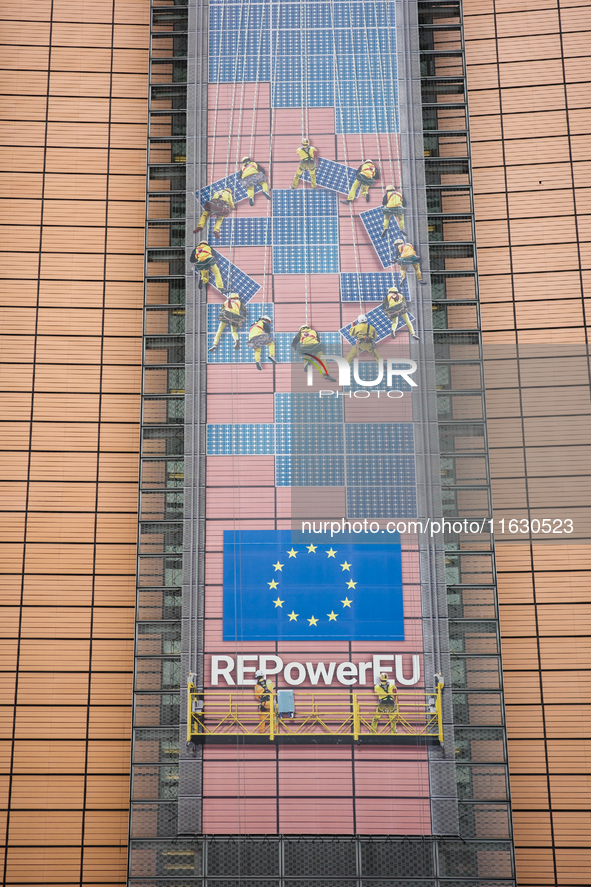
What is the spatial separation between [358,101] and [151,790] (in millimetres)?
→ 16263

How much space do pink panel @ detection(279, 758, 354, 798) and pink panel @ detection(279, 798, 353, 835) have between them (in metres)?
0.15

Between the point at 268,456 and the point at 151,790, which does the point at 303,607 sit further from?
the point at 151,790

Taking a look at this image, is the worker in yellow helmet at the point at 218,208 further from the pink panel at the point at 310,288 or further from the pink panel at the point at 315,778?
the pink panel at the point at 315,778

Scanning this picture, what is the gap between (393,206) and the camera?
17.8 m

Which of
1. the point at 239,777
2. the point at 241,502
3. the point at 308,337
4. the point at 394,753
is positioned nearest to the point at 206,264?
the point at 308,337

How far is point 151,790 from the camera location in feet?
51.9

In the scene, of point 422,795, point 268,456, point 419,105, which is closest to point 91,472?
point 268,456

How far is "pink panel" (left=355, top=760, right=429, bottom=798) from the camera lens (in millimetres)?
15445

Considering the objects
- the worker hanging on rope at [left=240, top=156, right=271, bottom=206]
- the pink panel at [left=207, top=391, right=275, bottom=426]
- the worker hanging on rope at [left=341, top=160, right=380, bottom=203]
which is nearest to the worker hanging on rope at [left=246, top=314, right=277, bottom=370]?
the pink panel at [left=207, top=391, right=275, bottom=426]

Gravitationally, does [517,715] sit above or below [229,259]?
below

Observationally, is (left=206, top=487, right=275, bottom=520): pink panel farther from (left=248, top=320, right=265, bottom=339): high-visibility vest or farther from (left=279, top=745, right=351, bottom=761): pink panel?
(left=279, top=745, right=351, bottom=761): pink panel

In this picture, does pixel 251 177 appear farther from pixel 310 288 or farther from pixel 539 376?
pixel 539 376

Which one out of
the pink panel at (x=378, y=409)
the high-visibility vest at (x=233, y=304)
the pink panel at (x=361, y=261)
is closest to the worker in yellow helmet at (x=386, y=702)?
the pink panel at (x=378, y=409)

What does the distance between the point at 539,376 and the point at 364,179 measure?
20.7 ft
